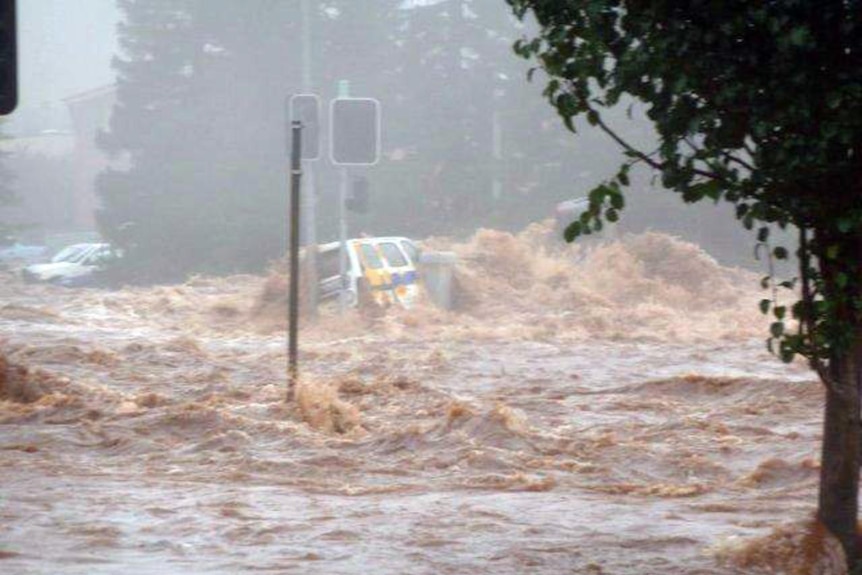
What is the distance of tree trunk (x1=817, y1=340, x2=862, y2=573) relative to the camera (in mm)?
7074

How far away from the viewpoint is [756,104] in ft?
20.8

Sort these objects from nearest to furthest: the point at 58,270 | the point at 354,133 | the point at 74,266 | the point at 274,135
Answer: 1. the point at 354,133
2. the point at 58,270
3. the point at 74,266
4. the point at 274,135

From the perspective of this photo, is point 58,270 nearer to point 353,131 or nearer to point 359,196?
point 359,196

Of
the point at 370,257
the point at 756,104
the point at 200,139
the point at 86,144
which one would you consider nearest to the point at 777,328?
the point at 756,104

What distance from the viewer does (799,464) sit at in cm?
1123

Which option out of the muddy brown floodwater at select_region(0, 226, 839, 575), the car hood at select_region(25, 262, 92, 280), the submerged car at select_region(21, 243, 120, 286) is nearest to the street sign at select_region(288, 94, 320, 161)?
the muddy brown floodwater at select_region(0, 226, 839, 575)

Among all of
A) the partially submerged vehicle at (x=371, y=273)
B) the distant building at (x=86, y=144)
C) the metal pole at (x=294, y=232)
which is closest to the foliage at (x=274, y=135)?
the partially submerged vehicle at (x=371, y=273)

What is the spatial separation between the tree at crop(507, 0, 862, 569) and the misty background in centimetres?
4041

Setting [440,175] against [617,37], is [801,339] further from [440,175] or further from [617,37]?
[440,175]

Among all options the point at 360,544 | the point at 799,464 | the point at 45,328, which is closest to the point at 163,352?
the point at 45,328

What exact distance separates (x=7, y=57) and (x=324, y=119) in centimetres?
4162

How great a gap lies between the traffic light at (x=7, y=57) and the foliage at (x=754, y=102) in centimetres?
210

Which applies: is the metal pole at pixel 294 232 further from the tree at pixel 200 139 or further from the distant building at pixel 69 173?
the distant building at pixel 69 173

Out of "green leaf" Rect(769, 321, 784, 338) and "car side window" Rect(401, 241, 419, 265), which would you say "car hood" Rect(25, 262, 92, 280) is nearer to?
"car side window" Rect(401, 241, 419, 265)
